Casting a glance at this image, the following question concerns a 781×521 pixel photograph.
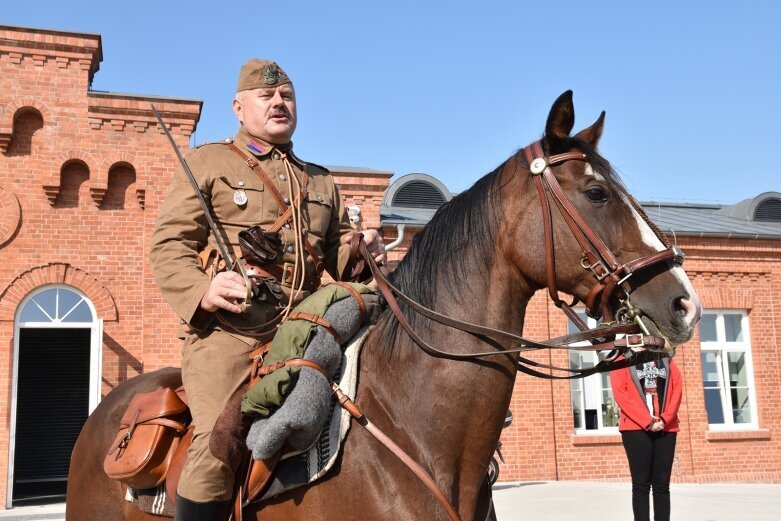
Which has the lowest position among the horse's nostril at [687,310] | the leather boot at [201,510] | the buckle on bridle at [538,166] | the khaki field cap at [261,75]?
the leather boot at [201,510]

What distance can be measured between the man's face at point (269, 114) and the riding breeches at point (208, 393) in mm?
944

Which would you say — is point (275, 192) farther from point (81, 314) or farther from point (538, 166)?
point (81, 314)

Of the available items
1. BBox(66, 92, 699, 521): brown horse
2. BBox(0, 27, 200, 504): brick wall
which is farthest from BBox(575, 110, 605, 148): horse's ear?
BBox(0, 27, 200, 504): brick wall

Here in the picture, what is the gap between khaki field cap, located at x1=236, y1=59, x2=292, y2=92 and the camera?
3.62 meters

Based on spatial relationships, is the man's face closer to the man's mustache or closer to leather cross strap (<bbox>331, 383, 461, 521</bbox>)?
the man's mustache

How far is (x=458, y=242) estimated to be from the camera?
309 centimetres

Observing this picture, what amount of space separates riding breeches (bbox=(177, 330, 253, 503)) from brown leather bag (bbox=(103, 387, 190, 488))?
0.37 metres

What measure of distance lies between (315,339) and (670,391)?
5104mm

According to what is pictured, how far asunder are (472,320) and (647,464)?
458cm

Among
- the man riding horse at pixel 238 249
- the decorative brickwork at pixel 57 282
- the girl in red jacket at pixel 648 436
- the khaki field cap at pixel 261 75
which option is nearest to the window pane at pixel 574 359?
the decorative brickwork at pixel 57 282

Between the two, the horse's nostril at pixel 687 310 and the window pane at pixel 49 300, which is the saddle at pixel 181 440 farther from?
the window pane at pixel 49 300

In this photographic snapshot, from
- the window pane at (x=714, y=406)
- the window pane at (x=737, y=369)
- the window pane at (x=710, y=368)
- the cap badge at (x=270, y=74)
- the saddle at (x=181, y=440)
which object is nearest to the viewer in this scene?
the saddle at (x=181, y=440)

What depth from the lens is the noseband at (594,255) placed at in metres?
2.72

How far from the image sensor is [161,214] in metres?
3.44
